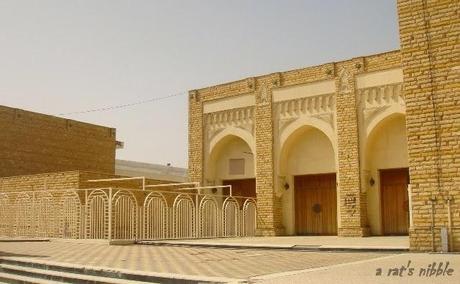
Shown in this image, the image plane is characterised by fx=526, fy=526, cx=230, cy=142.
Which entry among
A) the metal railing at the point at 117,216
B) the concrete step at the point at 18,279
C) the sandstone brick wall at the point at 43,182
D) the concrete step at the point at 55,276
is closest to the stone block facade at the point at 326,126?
the metal railing at the point at 117,216

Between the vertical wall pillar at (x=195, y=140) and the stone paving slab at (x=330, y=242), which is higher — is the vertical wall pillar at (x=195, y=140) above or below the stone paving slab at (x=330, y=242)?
above

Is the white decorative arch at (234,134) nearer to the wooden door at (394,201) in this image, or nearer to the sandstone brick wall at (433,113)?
the wooden door at (394,201)

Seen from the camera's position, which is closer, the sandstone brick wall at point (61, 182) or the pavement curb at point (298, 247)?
the pavement curb at point (298, 247)

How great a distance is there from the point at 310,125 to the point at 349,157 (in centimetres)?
212

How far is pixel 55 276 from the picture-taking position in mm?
7691

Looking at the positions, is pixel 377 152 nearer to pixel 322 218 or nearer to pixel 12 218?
pixel 322 218

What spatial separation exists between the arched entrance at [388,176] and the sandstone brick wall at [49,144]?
601 inches

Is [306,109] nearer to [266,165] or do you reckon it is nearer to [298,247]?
[266,165]

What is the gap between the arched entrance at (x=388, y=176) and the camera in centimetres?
1797

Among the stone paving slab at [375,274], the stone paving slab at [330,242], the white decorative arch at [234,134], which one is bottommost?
the stone paving slab at [330,242]

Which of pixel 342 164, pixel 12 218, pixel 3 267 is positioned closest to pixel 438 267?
pixel 3 267

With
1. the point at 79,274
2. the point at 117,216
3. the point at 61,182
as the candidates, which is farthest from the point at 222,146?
the point at 79,274

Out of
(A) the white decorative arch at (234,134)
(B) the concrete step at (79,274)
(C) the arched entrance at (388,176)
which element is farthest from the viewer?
(A) the white decorative arch at (234,134)

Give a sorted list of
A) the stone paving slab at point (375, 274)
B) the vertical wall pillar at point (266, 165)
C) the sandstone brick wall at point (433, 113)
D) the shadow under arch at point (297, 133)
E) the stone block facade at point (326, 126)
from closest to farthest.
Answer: the stone paving slab at point (375, 274) → the sandstone brick wall at point (433, 113) → the stone block facade at point (326, 126) → the shadow under arch at point (297, 133) → the vertical wall pillar at point (266, 165)
